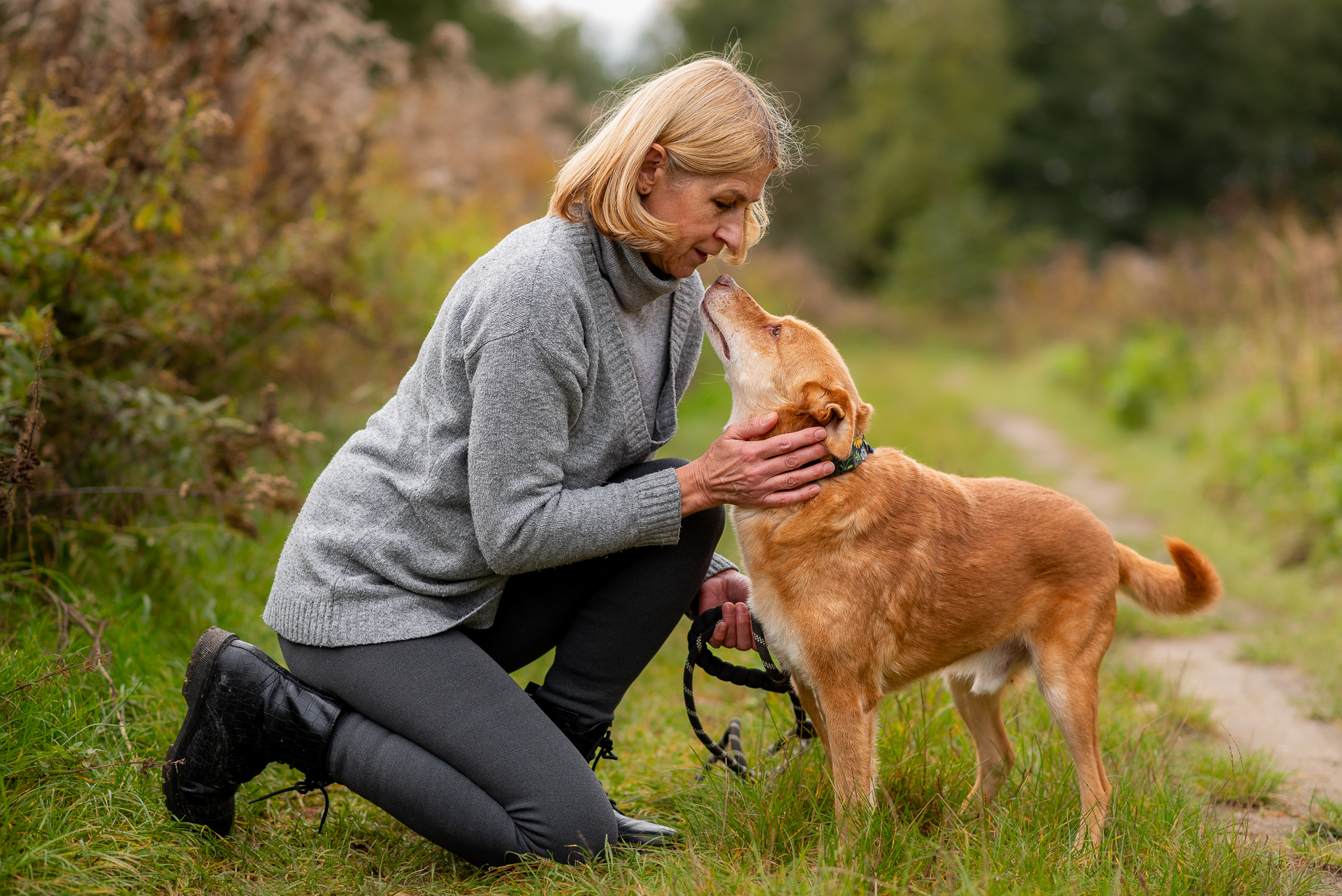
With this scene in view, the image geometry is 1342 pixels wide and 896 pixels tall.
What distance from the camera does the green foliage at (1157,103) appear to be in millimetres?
33500

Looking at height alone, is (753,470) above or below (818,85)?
below

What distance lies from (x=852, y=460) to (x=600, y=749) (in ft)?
3.55

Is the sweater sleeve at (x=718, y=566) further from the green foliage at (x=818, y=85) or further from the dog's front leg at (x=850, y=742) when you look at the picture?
the green foliage at (x=818, y=85)

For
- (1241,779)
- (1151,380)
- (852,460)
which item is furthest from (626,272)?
(1151,380)

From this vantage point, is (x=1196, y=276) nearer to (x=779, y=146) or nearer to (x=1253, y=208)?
(x=1253, y=208)

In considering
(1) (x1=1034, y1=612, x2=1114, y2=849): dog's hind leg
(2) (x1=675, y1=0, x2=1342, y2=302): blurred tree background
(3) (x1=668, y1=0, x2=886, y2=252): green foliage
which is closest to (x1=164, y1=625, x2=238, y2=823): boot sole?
(1) (x1=1034, y1=612, x2=1114, y2=849): dog's hind leg

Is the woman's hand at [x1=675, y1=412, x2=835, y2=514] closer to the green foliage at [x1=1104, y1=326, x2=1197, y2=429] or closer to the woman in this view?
the woman

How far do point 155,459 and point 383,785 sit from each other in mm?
1848

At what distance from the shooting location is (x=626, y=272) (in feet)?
8.64

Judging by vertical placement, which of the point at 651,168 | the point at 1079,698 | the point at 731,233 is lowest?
the point at 1079,698

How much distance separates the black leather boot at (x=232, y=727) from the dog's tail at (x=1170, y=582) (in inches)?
86.2

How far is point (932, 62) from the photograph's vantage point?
29734mm

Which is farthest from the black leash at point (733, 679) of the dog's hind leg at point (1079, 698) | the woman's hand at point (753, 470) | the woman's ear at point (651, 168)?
the woman's ear at point (651, 168)

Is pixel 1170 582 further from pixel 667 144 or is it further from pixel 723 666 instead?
pixel 667 144
